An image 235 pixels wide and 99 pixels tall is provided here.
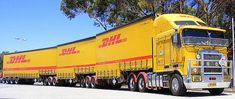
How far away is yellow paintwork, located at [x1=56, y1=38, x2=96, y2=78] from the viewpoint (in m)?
32.5

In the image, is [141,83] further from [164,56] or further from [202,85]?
[202,85]

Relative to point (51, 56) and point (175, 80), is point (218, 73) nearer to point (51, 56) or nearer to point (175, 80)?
point (175, 80)

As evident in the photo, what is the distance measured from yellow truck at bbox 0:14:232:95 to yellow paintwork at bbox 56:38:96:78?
854 mm

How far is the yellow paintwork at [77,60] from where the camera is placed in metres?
32.5

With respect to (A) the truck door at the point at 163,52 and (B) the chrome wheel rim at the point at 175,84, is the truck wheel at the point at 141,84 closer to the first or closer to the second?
(A) the truck door at the point at 163,52

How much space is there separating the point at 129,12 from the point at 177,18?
21592mm

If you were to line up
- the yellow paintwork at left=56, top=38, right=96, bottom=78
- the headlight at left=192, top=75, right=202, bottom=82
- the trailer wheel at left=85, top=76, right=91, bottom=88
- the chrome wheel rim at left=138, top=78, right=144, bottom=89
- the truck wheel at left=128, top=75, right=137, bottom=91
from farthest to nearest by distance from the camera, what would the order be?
the yellow paintwork at left=56, top=38, right=96, bottom=78 → the trailer wheel at left=85, top=76, right=91, bottom=88 → the truck wheel at left=128, top=75, right=137, bottom=91 → the chrome wheel rim at left=138, top=78, right=144, bottom=89 → the headlight at left=192, top=75, right=202, bottom=82

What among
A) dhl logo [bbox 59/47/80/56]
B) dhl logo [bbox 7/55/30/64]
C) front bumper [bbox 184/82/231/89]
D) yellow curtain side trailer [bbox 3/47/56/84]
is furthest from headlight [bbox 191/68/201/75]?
dhl logo [bbox 7/55/30/64]

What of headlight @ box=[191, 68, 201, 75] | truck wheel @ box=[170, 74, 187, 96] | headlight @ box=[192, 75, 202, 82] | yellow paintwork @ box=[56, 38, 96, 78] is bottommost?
truck wheel @ box=[170, 74, 187, 96]

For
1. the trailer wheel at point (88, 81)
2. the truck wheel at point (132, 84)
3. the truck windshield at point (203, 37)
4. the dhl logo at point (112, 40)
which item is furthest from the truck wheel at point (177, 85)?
the trailer wheel at point (88, 81)

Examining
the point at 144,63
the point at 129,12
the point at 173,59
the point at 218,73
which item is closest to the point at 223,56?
the point at 218,73

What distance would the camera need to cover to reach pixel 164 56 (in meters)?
20.8

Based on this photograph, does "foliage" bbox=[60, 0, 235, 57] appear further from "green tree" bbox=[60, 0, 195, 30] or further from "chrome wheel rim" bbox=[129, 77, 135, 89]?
"chrome wheel rim" bbox=[129, 77, 135, 89]

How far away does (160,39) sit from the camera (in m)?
21.1
